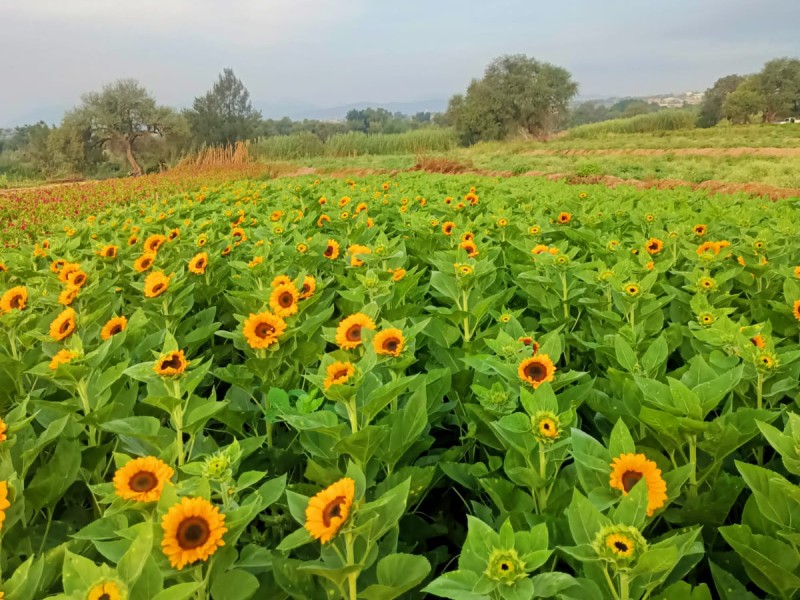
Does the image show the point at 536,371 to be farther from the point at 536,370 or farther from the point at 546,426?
the point at 546,426

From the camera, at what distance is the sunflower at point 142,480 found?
1.15 m

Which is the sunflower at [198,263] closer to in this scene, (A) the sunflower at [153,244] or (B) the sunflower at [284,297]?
(A) the sunflower at [153,244]

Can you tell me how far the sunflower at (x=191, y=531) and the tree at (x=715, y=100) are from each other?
A: 6746cm

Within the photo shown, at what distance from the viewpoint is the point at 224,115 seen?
5506 centimetres

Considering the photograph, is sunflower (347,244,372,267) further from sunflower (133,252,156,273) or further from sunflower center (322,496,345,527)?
sunflower center (322,496,345,527)

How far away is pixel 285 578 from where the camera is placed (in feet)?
3.93

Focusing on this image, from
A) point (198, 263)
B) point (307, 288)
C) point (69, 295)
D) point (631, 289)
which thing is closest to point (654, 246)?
point (631, 289)

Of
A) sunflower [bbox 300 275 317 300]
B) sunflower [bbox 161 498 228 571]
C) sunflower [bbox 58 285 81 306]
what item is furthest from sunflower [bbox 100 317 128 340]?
sunflower [bbox 161 498 228 571]

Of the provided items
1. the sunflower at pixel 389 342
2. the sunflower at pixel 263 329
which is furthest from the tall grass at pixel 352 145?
the sunflower at pixel 389 342

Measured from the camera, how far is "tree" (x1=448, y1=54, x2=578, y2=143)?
45.8 m

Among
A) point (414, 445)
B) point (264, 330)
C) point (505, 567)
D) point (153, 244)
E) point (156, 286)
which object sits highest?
point (153, 244)

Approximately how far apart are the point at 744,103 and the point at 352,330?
6256 centimetres

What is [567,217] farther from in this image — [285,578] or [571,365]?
[285,578]

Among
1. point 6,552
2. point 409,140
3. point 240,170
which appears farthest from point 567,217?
point 409,140
